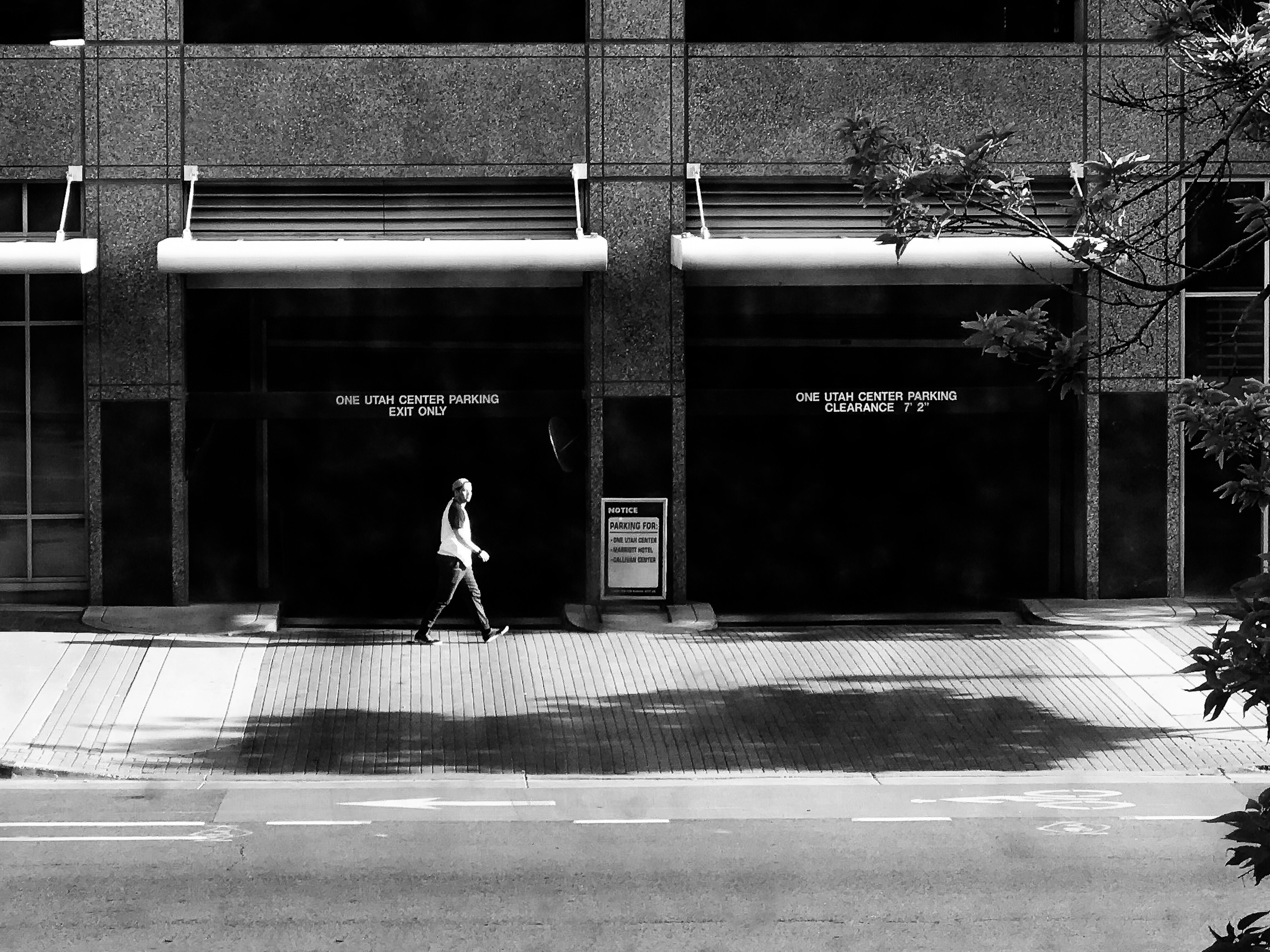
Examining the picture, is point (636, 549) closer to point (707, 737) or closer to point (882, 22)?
point (707, 737)

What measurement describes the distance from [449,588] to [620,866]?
6365 mm

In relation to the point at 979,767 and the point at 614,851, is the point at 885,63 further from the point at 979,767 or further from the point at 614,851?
the point at 614,851

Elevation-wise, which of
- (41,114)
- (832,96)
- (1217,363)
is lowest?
(1217,363)

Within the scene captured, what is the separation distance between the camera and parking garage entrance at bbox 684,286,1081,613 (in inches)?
671

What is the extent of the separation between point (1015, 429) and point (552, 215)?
5174 mm

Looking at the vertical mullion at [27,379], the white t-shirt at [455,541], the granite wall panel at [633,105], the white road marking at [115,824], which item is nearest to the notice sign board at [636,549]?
the white t-shirt at [455,541]

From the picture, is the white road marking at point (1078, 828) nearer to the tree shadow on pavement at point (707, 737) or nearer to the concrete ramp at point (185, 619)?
the tree shadow on pavement at point (707, 737)

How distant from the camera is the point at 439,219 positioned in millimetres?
16562

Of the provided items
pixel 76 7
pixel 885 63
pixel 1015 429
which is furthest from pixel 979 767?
pixel 76 7

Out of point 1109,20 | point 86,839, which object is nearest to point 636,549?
point 1109,20

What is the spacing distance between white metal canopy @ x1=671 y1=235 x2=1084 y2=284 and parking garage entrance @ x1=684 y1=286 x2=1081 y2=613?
2.28 ft

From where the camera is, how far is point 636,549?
650 inches

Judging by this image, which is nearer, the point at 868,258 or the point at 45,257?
the point at 45,257

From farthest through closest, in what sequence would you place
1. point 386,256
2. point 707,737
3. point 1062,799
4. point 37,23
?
point 37,23, point 386,256, point 707,737, point 1062,799
